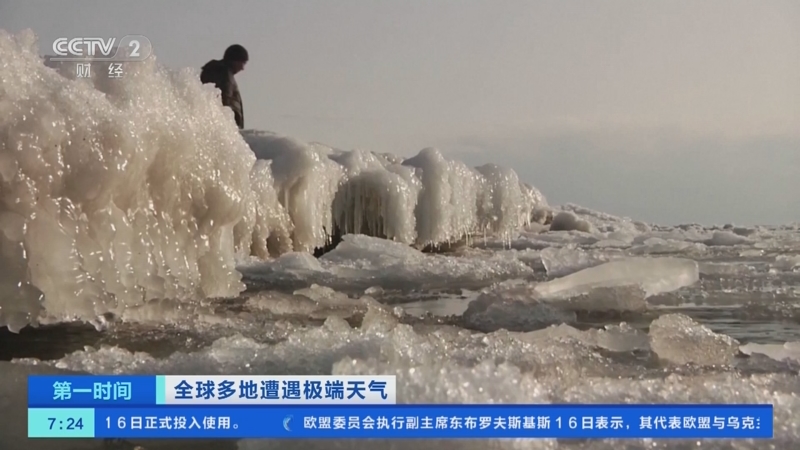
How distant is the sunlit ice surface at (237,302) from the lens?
4.57 feet

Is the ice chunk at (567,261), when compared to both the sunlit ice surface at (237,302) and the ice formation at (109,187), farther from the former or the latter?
the ice formation at (109,187)

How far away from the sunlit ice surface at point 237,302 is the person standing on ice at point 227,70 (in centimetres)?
6

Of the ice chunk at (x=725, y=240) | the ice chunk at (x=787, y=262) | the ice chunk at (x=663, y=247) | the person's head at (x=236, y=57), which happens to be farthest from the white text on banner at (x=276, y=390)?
the ice chunk at (x=725, y=240)

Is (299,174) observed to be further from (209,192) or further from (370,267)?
(209,192)

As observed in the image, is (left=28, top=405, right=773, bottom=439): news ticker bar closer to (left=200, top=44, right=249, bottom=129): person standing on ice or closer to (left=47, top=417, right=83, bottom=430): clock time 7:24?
(left=47, top=417, right=83, bottom=430): clock time 7:24

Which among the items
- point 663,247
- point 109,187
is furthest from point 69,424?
point 663,247

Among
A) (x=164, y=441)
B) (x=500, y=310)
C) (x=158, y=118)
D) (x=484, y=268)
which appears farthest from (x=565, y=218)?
(x=164, y=441)

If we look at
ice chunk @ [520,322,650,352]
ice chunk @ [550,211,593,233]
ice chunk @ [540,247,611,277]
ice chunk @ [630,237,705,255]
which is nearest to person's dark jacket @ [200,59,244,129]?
ice chunk @ [520,322,650,352]

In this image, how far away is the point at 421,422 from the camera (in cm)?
132

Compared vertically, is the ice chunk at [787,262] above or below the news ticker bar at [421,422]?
above

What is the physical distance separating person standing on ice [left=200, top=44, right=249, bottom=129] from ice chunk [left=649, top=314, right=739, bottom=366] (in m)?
1.37

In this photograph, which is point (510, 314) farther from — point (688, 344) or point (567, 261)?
point (567, 261)

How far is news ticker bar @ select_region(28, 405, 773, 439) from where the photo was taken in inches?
51.3

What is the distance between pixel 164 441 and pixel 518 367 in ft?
2.38
